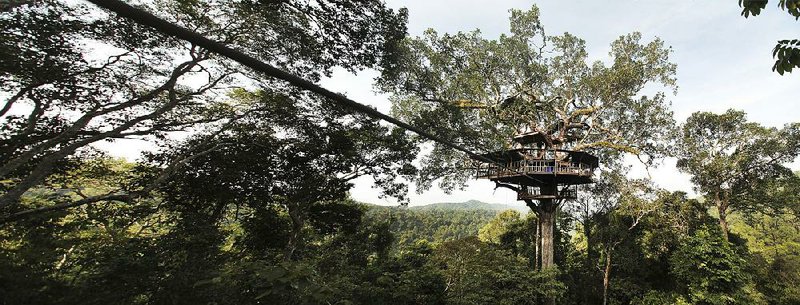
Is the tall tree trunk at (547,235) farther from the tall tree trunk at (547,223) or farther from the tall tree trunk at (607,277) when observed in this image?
the tall tree trunk at (607,277)

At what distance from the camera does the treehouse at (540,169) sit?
14.2 m

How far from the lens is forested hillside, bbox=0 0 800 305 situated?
478 cm

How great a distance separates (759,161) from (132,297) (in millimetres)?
29362

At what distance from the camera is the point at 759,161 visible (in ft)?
62.4

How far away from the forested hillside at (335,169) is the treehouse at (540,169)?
119 millimetres

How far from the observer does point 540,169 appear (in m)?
14.5

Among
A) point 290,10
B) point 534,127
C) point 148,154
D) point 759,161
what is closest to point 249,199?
point 148,154

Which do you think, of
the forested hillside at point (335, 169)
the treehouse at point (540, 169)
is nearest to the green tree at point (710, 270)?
the forested hillside at point (335, 169)

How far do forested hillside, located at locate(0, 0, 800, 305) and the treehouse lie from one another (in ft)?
0.39

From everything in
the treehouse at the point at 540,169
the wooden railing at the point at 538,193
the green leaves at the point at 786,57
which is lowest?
the green leaves at the point at 786,57

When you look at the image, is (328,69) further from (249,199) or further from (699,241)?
(699,241)

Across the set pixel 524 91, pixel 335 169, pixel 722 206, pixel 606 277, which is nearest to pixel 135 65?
pixel 335 169

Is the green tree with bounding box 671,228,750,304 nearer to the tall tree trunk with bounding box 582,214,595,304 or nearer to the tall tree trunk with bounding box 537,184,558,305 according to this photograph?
the tall tree trunk with bounding box 582,214,595,304

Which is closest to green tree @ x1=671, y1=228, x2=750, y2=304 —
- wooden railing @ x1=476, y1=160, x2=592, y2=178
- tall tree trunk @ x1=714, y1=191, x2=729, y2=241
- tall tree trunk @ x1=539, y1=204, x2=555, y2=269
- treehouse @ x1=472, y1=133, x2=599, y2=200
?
tall tree trunk @ x1=714, y1=191, x2=729, y2=241
